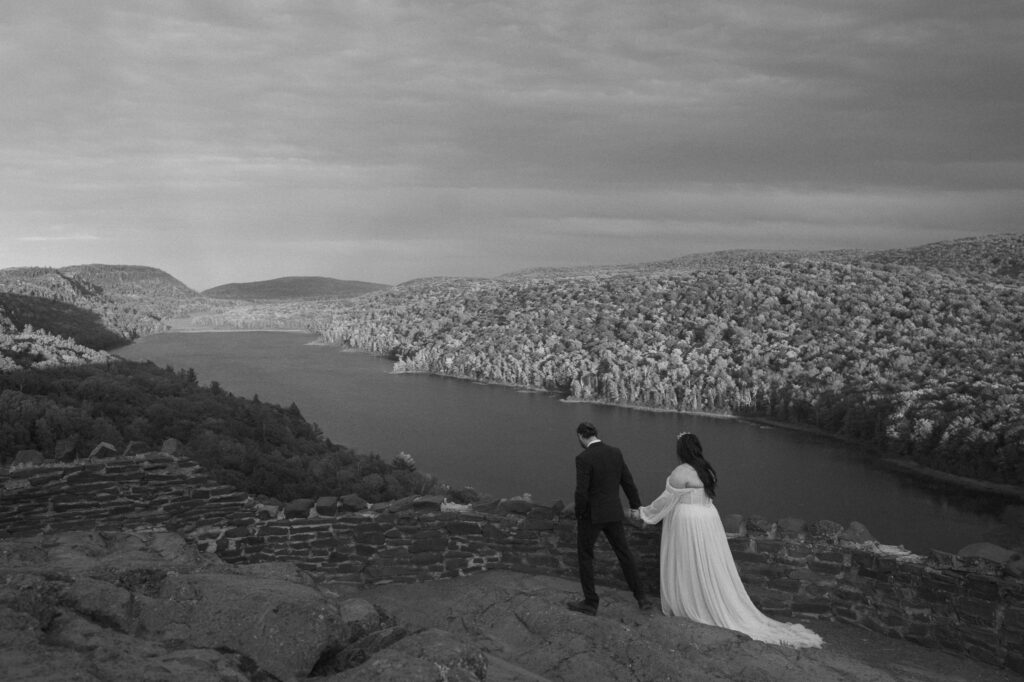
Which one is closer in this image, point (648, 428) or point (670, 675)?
→ point (670, 675)

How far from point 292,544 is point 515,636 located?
2183 mm

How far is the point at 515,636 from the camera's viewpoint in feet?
16.7

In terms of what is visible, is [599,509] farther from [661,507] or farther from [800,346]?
[800,346]

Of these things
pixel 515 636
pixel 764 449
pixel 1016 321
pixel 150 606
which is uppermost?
pixel 1016 321

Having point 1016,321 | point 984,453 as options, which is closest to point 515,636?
point 984,453

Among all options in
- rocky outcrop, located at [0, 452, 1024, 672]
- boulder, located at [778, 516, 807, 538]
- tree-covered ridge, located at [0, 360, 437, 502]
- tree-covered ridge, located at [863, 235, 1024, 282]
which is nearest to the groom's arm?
rocky outcrop, located at [0, 452, 1024, 672]

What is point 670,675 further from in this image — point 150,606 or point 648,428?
point 648,428

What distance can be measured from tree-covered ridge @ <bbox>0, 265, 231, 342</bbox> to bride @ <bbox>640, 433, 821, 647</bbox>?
280 feet

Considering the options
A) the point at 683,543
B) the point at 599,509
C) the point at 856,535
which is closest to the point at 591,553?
the point at 599,509

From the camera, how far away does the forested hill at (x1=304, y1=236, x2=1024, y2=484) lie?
43000mm

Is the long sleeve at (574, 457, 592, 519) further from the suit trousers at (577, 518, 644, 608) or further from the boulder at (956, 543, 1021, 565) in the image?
the boulder at (956, 543, 1021, 565)

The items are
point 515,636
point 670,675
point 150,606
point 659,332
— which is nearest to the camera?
point 150,606

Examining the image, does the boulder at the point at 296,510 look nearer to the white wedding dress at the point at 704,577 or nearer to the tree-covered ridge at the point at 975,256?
the white wedding dress at the point at 704,577

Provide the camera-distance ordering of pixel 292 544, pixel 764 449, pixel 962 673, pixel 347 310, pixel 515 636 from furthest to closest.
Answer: pixel 347 310
pixel 764 449
pixel 292 544
pixel 515 636
pixel 962 673
